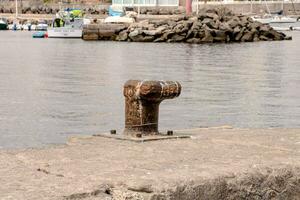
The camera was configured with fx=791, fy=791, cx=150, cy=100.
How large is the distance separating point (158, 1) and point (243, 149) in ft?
371

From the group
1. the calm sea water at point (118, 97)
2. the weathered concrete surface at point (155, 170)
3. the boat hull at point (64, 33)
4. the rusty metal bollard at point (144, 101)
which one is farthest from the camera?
the boat hull at point (64, 33)

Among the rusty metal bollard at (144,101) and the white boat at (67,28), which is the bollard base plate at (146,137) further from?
the white boat at (67,28)

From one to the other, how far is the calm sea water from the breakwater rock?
2810 cm

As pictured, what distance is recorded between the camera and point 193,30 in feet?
222

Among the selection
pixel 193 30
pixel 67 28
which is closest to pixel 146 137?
pixel 193 30

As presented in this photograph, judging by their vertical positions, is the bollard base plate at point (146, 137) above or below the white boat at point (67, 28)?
above

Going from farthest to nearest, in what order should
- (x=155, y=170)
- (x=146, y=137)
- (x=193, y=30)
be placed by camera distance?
(x=193, y=30) < (x=146, y=137) < (x=155, y=170)

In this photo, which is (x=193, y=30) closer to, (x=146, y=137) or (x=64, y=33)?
(x=64, y=33)

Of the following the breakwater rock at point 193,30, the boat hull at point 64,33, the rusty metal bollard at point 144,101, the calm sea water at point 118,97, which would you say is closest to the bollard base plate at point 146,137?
the rusty metal bollard at point 144,101

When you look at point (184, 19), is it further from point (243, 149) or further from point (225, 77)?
point (243, 149)

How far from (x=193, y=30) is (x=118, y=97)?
46662 millimetres

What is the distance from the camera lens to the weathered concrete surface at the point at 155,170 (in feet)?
16.0

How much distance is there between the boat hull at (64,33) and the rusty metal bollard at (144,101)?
70998mm

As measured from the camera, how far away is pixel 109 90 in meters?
23.9
